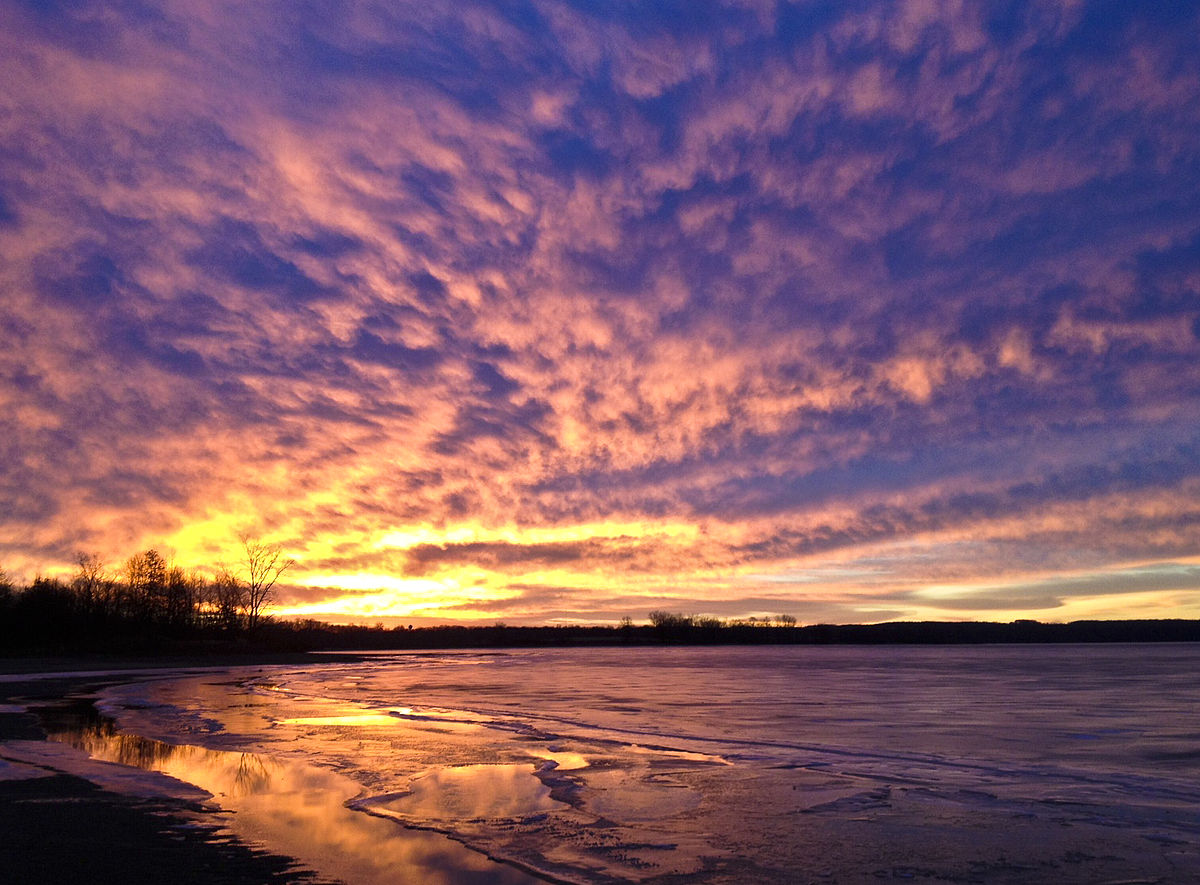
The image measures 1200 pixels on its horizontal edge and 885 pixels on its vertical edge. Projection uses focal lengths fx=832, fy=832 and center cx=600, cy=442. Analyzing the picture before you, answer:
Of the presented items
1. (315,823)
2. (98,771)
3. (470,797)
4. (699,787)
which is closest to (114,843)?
(315,823)

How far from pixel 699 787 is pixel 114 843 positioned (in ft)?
26.2

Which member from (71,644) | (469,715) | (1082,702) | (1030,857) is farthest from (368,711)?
(71,644)

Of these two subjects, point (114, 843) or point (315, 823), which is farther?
point (315, 823)

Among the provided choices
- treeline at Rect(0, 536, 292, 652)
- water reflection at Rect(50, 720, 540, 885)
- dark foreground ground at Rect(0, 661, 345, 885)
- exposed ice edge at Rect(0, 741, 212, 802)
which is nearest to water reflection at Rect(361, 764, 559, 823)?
water reflection at Rect(50, 720, 540, 885)

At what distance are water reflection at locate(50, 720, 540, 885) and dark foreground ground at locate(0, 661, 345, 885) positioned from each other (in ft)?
1.47

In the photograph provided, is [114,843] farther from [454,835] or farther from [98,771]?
[98,771]

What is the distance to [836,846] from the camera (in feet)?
30.9

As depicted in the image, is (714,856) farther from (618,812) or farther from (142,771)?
(142,771)

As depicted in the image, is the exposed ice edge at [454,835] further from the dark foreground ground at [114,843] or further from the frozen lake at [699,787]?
the dark foreground ground at [114,843]

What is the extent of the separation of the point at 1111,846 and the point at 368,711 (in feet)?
72.4

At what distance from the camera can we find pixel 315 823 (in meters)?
10.2

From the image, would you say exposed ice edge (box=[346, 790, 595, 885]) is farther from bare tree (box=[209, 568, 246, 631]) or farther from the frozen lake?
bare tree (box=[209, 568, 246, 631])

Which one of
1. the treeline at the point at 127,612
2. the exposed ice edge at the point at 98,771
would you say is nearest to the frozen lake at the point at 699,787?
the exposed ice edge at the point at 98,771

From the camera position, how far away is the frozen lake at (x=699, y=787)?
8.71 meters
